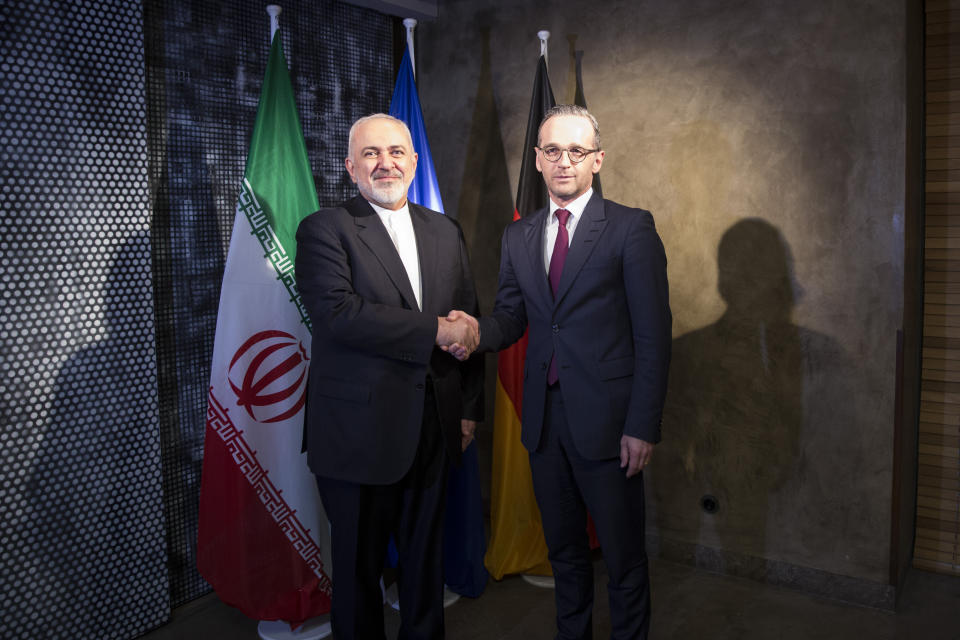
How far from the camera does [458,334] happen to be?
200cm

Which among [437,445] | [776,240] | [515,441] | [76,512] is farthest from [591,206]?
[76,512]

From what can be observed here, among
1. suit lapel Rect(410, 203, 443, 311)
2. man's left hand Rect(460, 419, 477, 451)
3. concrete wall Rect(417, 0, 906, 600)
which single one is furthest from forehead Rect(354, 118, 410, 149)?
concrete wall Rect(417, 0, 906, 600)

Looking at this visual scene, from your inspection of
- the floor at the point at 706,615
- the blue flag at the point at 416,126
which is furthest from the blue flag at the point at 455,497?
the floor at the point at 706,615

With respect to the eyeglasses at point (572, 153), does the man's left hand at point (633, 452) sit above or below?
below

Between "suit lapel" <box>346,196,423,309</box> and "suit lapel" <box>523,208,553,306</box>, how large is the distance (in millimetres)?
388

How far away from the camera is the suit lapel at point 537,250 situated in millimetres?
2119

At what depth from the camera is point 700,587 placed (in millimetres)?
2867

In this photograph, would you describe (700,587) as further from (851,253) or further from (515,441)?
(851,253)

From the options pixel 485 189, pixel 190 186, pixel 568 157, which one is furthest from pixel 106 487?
pixel 485 189

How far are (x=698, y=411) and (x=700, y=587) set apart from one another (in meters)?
0.72

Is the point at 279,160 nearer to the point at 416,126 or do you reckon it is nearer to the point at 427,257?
the point at 416,126

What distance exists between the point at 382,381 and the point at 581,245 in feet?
2.32

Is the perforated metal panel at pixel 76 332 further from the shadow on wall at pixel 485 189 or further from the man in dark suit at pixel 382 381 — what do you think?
the shadow on wall at pixel 485 189

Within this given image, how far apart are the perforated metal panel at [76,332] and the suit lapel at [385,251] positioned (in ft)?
3.20
